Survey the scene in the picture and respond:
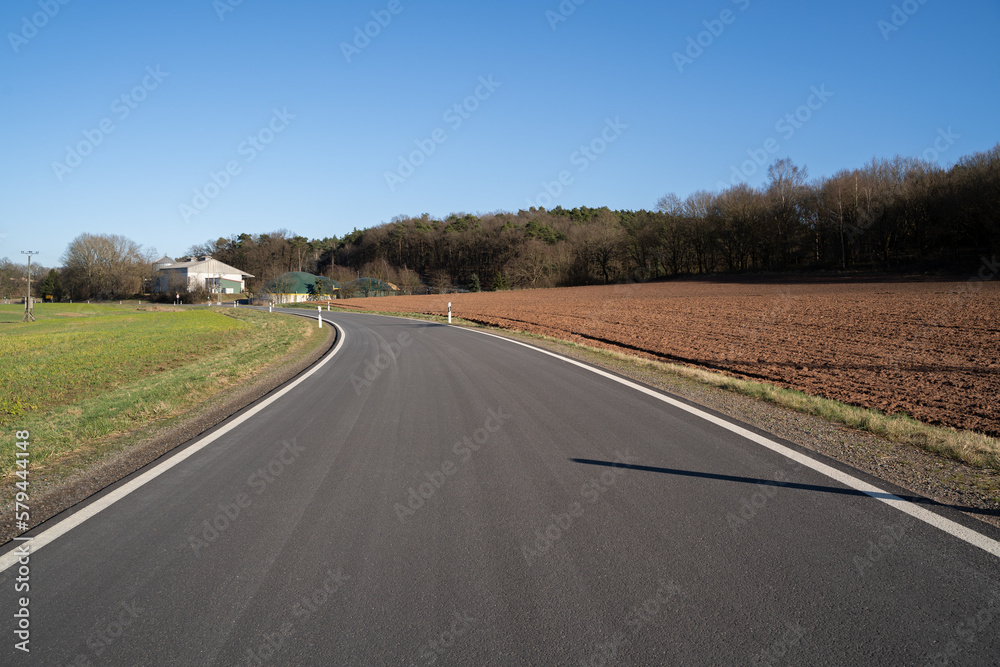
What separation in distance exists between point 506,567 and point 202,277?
11527cm

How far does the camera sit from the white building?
90750 millimetres

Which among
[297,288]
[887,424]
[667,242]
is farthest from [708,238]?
[887,424]

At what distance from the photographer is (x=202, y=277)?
10306cm

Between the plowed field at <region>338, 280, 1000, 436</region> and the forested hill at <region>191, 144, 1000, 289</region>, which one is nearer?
the plowed field at <region>338, 280, 1000, 436</region>

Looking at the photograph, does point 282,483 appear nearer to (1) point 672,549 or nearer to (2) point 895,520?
(1) point 672,549

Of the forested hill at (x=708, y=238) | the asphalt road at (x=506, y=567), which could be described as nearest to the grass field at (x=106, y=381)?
the asphalt road at (x=506, y=567)

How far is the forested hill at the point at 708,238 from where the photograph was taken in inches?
2101

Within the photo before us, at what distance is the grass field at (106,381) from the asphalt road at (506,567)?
7.45ft

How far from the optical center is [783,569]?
10.0 ft

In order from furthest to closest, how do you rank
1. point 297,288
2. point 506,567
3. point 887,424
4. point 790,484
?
point 297,288 < point 887,424 < point 790,484 < point 506,567

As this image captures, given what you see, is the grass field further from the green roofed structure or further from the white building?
the white building

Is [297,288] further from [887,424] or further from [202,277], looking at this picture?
[887,424]

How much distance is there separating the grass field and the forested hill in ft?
192

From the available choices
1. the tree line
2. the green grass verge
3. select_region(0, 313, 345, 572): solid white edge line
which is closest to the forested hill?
the tree line
